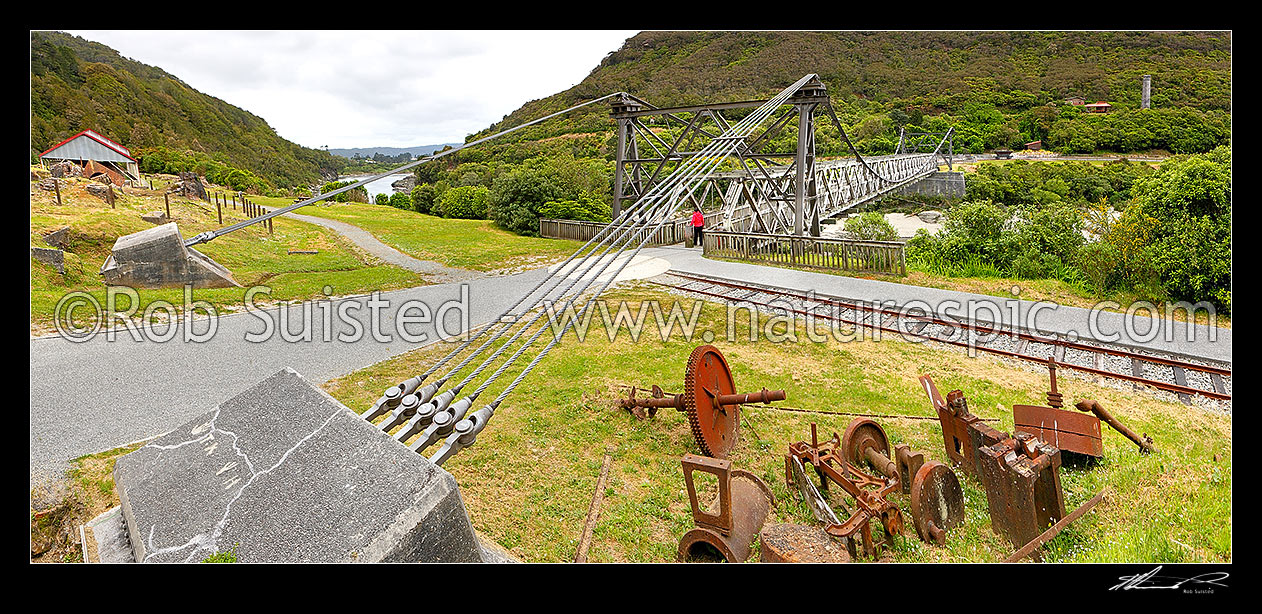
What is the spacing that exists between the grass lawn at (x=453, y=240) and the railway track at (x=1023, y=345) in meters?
7.71

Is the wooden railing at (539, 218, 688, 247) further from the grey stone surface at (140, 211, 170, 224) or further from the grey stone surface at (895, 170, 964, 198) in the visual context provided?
the grey stone surface at (895, 170, 964, 198)

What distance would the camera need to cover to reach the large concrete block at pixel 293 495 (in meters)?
2.81

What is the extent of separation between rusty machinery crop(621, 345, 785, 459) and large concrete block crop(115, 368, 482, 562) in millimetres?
2514

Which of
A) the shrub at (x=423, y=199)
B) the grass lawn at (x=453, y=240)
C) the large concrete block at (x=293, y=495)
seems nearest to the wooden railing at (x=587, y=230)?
the grass lawn at (x=453, y=240)

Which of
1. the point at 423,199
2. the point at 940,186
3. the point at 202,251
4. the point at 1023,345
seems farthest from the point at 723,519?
→ the point at 940,186

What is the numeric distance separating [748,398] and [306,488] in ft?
11.4

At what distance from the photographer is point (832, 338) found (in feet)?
29.9

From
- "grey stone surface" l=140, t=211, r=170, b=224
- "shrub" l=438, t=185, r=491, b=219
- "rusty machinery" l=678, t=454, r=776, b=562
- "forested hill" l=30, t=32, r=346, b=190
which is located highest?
"forested hill" l=30, t=32, r=346, b=190

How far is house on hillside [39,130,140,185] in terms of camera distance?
66.3ft

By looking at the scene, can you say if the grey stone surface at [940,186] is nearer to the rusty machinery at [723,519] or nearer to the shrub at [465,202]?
the shrub at [465,202]

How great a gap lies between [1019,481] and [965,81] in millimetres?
78441

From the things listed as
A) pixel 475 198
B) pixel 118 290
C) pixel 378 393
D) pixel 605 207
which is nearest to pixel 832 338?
pixel 378 393

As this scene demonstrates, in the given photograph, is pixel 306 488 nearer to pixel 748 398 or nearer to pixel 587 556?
pixel 587 556

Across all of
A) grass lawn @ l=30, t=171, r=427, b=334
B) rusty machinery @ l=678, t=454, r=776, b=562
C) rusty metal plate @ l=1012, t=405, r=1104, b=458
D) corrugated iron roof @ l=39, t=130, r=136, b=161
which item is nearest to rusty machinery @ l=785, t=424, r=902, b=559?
rusty machinery @ l=678, t=454, r=776, b=562
